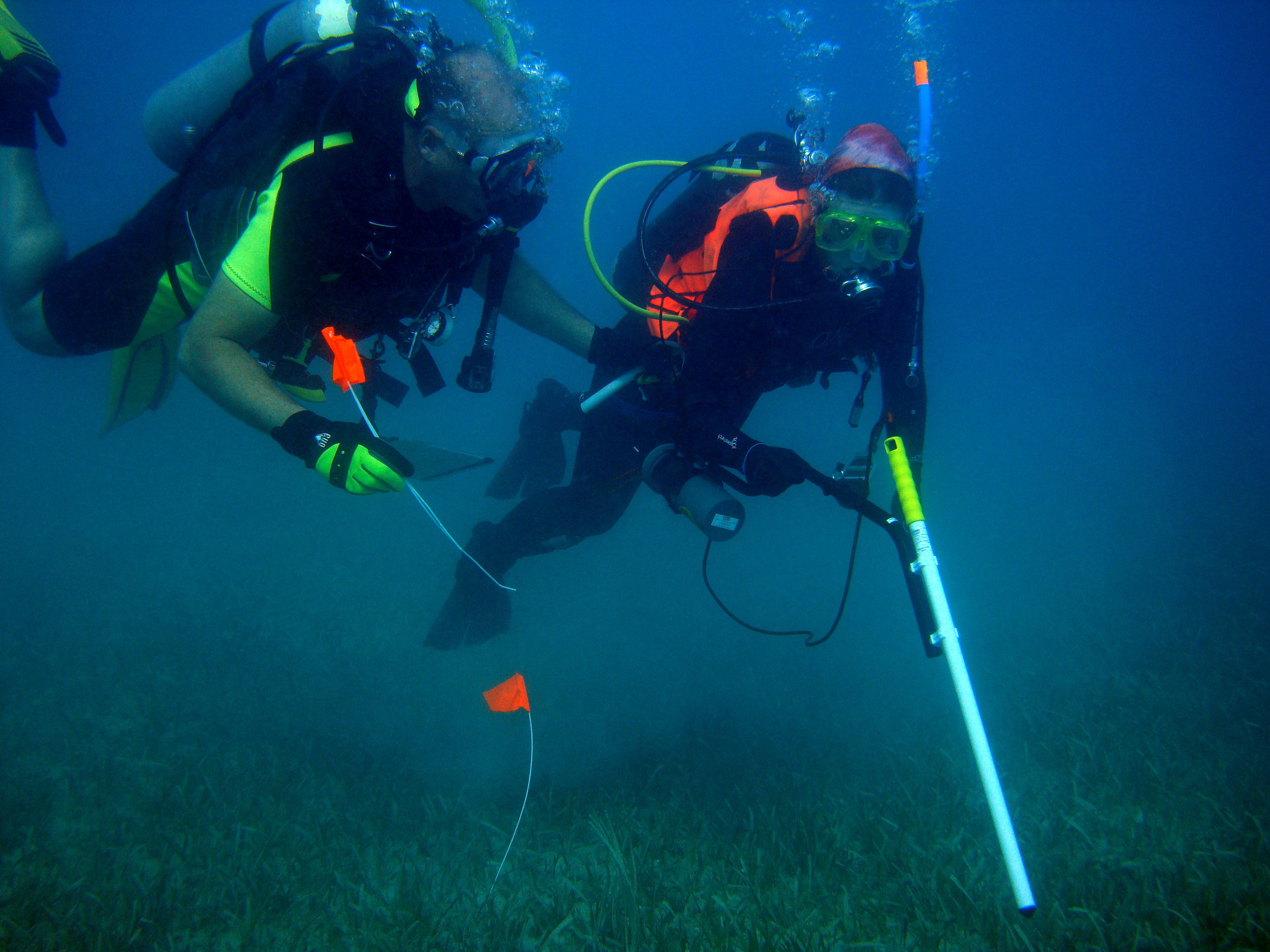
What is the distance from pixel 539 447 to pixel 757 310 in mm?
2977

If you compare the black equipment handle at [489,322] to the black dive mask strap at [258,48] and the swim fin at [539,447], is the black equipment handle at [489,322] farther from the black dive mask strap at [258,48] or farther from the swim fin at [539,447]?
the swim fin at [539,447]

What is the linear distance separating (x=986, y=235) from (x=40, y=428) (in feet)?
322

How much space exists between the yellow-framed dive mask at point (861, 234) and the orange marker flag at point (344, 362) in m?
2.55

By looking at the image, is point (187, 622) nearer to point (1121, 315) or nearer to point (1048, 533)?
point (1048, 533)

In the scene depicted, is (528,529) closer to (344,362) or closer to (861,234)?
(344,362)

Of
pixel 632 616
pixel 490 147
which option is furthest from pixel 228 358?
pixel 632 616

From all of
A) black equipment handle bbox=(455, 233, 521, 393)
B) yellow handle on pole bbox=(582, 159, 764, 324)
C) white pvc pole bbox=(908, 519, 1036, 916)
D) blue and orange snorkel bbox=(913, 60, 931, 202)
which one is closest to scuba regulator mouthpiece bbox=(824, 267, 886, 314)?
blue and orange snorkel bbox=(913, 60, 931, 202)

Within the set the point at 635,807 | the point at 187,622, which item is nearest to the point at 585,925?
the point at 635,807

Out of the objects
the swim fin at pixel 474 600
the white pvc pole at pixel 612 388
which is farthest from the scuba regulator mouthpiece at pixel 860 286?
the swim fin at pixel 474 600

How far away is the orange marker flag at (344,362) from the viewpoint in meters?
1.94

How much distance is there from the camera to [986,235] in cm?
7406

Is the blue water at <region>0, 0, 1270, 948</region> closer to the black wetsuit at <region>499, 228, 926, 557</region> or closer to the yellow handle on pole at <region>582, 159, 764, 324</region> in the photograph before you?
the black wetsuit at <region>499, 228, 926, 557</region>

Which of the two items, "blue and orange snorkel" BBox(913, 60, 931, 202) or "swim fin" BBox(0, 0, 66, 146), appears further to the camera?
"blue and orange snorkel" BBox(913, 60, 931, 202)

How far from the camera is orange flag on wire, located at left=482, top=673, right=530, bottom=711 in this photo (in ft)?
9.14
